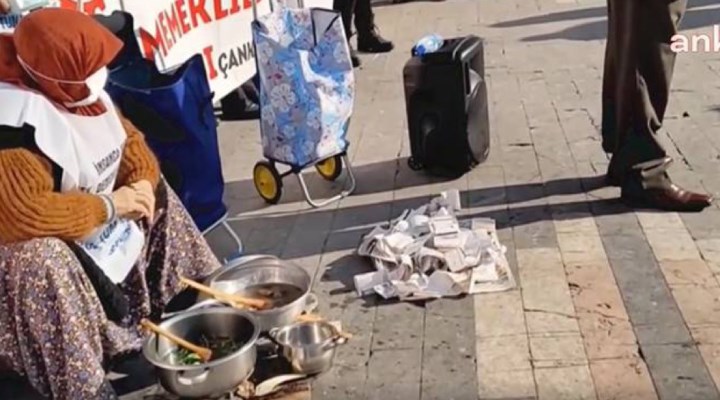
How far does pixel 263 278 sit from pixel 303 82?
1.10 m

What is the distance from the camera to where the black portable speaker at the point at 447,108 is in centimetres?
458

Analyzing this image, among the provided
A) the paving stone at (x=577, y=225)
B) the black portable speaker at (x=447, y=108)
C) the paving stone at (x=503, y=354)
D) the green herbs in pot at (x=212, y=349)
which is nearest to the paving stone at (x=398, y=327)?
the paving stone at (x=503, y=354)

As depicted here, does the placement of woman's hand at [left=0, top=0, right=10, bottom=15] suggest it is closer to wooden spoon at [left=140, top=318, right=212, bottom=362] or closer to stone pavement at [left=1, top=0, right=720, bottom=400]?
wooden spoon at [left=140, top=318, right=212, bottom=362]

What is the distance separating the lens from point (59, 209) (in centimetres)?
271

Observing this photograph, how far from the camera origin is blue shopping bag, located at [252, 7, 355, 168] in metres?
4.21

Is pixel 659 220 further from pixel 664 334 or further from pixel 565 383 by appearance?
pixel 565 383

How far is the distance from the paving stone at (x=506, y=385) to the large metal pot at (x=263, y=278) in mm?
678

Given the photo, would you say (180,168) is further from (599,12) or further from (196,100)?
(599,12)

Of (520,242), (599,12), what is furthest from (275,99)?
(599,12)

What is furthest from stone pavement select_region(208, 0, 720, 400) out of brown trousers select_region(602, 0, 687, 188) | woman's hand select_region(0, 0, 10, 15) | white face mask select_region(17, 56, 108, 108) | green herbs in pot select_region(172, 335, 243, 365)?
woman's hand select_region(0, 0, 10, 15)

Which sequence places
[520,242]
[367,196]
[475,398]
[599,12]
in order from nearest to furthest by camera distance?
[475,398] → [520,242] → [367,196] → [599,12]

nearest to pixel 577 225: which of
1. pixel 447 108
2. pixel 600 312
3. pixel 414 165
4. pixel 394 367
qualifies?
pixel 600 312

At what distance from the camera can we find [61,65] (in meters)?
2.71

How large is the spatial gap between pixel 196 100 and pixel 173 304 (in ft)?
2.54
